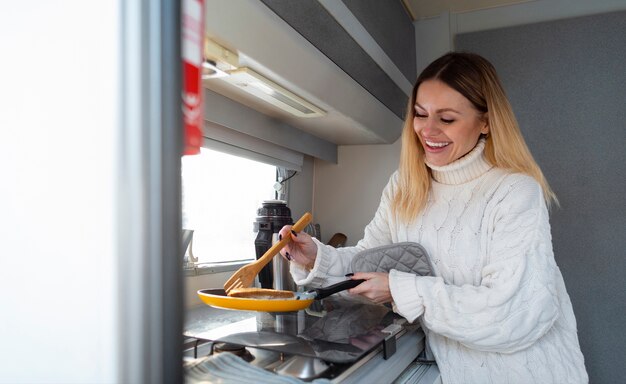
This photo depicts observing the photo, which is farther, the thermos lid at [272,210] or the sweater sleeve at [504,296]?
the thermos lid at [272,210]

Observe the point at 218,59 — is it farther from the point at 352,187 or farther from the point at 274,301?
the point at 352,187

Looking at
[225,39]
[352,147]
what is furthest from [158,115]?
[352,147]

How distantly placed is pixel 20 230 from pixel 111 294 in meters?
0.14

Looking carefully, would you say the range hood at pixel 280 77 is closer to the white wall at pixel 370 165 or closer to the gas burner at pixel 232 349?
the white wall at pixel 370 165

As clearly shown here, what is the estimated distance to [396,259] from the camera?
1.15 m

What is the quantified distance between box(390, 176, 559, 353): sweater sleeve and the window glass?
0.69 meters

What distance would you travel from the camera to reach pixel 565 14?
1.94 meters

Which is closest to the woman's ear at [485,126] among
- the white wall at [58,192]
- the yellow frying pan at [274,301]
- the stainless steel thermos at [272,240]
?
the yellow frying pan at [274,301]

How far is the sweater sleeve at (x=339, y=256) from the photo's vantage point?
Result: 1223 mm

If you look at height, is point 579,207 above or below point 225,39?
below

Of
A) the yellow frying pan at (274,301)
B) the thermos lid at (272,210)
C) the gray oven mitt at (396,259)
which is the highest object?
the thermos lid at (272,210)

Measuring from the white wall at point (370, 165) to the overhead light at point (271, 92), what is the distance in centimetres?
73

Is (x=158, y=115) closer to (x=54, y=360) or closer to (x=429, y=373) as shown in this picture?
(x=54, y=360)

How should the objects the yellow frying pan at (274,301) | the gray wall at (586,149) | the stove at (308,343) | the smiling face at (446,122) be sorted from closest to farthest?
the stove at (308,343) < the yellow frying pan at (274,301) < the smiling face at (446,122) < the gray wall at (586,149)
